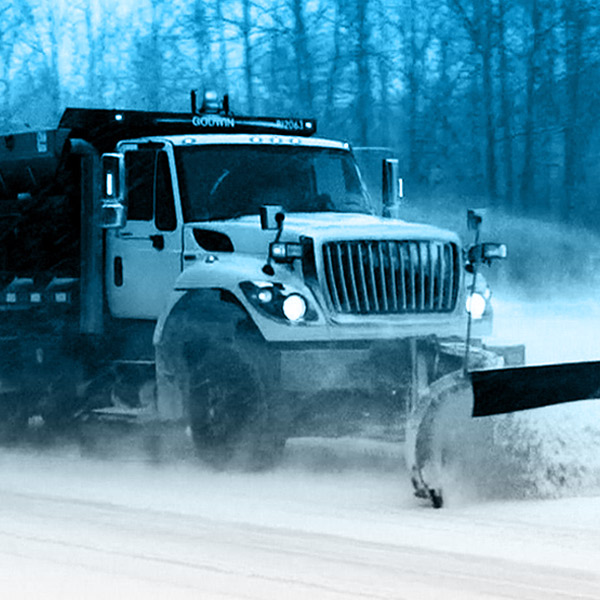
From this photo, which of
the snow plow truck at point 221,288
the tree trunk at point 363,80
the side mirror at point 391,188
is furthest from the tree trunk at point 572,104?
the snow plow truck at point 221,288

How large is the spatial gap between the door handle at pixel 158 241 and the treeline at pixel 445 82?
3154 cm

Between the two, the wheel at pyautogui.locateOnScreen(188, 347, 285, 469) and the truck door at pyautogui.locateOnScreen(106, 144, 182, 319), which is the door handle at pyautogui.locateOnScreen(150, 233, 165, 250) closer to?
the truck door at pyautogui.locateOnScreen(106, 144, 182, 319)

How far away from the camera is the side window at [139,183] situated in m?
11.4

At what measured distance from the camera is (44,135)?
40.2 ft

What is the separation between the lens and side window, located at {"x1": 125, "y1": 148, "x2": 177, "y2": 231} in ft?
37.0

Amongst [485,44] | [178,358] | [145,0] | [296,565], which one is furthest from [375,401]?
[145,0]

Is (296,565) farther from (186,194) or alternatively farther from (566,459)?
(186,194)

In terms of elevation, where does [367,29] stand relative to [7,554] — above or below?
above

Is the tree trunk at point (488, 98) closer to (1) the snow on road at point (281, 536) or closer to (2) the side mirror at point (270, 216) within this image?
(1) the snow on road at point (281, 536)

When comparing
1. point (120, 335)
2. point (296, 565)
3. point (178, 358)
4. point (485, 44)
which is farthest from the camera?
point (485, 44)

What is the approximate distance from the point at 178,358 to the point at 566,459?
2.88 m

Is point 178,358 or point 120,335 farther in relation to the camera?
point 120,335

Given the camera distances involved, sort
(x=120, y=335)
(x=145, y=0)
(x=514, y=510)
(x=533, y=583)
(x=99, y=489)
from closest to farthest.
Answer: (x=533, y=583), (x=514, y=510), (x=99, y=489), (x=120, y=335), (x=145, y=0)

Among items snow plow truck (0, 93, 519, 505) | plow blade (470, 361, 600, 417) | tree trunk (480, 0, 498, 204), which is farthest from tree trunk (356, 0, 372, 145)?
plow blade (470, 361, 600, 417)
